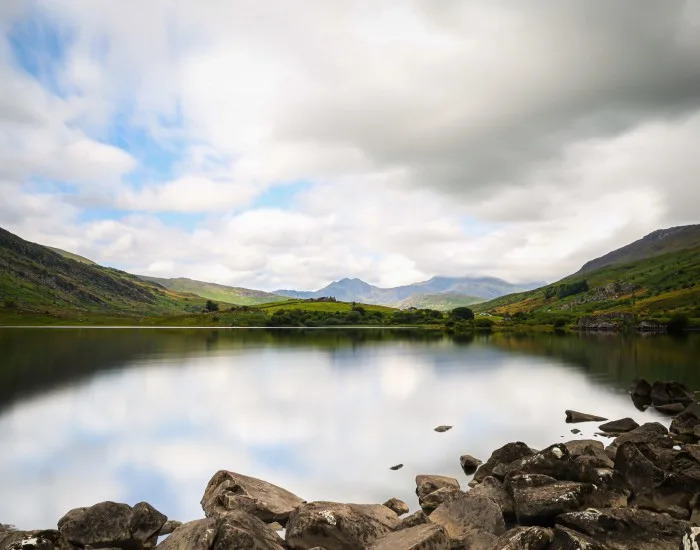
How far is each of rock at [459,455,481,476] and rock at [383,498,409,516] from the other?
7221 mm

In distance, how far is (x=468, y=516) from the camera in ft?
59.4

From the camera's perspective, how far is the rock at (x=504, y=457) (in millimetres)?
25328

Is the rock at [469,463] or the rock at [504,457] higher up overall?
the rock at [504,457]

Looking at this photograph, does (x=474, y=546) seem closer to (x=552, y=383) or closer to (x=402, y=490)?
(x=402, y=490)

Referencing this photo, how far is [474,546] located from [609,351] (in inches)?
4232

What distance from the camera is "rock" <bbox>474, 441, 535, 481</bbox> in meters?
25.3

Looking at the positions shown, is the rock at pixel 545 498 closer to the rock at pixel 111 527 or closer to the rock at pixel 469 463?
the rock at pixel 469 463

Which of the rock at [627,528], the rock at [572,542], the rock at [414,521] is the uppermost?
the rock at [572,542]

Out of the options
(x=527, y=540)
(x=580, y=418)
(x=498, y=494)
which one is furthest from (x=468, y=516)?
(x=580, y=418)

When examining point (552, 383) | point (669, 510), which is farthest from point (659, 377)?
point (669, 510)

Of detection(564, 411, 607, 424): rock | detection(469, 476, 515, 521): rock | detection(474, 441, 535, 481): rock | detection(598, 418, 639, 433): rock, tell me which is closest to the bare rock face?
detection(469, 476, 515, 521): rock

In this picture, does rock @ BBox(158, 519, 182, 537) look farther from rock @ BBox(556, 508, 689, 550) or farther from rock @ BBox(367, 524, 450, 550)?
rock @ BBox(556, 508, 689, 550)

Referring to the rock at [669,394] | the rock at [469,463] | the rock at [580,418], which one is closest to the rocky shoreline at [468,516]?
the rock at [469,463]

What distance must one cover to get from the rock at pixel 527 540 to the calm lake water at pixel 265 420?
8953mm
